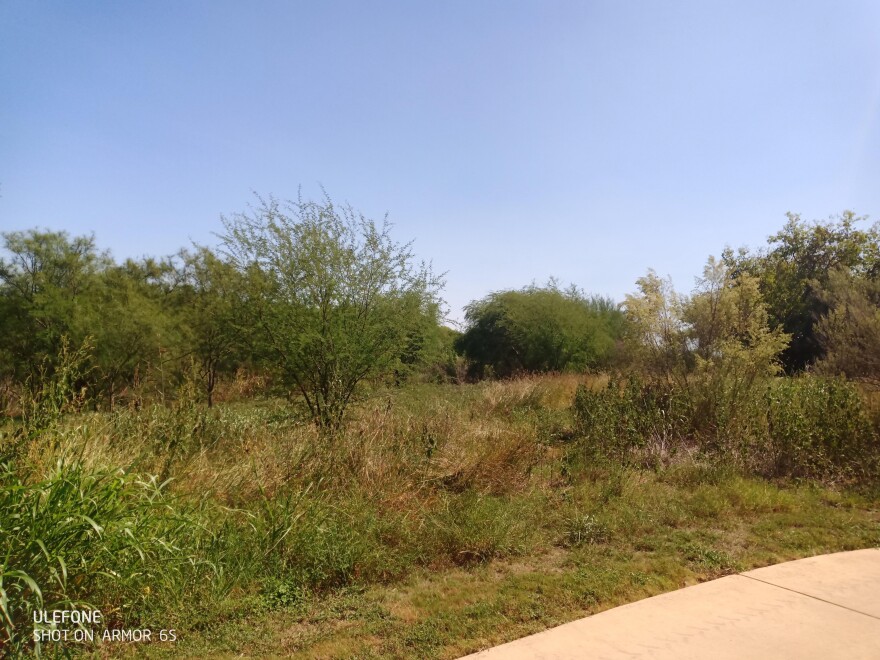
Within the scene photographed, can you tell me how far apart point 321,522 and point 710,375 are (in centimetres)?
804

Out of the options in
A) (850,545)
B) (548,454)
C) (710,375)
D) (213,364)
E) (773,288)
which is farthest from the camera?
(773,288)

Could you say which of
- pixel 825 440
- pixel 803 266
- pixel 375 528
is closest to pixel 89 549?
pixel 375 528

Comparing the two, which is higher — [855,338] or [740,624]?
[855,338]

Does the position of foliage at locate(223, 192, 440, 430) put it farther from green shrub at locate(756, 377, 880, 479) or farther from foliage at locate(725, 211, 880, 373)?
foliage at locate(725, 211, 880, 373)

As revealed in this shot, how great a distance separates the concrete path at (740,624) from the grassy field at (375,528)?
0.22 metres

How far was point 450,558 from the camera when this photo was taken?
4.94m

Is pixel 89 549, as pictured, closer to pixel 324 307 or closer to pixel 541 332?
pixel 324 307

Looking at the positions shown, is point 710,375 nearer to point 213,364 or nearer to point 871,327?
point 871,327

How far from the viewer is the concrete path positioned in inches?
131

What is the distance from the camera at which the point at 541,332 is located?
85.1 ft

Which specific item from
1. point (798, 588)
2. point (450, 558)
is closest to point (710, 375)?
point (798, 588)

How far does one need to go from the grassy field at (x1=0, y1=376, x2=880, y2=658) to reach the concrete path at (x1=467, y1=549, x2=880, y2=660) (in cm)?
22

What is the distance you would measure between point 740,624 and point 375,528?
2.79 m

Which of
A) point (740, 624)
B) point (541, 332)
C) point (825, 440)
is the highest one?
point (541, 332)
